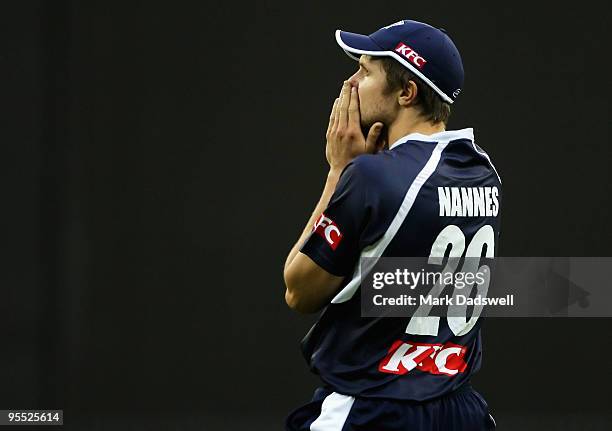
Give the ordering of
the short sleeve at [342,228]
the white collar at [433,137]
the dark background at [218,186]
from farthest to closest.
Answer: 1. the dark background at [218,186]
2. the white collar at [433,137]
3. the short sleeve at [342,228]

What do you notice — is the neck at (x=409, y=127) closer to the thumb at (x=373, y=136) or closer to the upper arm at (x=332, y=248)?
the thumb at (x=373, y=136)

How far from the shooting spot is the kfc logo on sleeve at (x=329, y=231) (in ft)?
8.16

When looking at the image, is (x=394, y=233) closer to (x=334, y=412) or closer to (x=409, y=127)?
(x=409, y=127)

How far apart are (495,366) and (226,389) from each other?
146 centimetres

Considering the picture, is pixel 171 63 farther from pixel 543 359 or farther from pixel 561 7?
pixel 543 359

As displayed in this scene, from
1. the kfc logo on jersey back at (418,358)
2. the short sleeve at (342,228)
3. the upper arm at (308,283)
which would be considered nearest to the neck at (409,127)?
the short sleeve at (342,228)

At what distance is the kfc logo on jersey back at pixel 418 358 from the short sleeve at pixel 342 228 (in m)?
0.25

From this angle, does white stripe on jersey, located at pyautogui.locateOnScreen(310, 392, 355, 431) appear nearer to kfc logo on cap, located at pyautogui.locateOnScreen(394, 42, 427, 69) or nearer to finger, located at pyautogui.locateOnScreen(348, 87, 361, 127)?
finger, located at pyautogui.locateOnScreen(348, 87, 361, 127)

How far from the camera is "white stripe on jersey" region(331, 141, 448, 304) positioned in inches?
97.0

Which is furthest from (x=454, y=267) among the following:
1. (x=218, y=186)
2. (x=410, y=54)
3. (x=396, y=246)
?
(x=218, y=186)

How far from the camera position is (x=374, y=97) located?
8.77ft

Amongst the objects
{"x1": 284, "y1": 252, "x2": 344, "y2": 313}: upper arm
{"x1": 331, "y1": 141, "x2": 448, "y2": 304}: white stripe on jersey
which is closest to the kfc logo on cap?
{"x1": 331, "y1": 141, "x2": 448, "y2": 304}: white stripe on jersey

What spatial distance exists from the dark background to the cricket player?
8.43ft

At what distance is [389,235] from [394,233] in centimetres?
1
